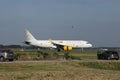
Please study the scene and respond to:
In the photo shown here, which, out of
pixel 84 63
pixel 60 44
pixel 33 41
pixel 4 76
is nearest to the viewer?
pixel 4 76

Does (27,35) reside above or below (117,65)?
above

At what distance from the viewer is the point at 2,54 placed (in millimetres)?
60750

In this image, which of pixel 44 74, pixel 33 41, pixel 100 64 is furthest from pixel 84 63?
pixel 33 41

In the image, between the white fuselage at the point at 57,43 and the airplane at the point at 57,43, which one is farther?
the white fuselage at the point at 57,43

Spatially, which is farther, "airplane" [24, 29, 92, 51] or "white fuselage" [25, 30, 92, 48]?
"white fuselage" [25, 30, 92, 48]

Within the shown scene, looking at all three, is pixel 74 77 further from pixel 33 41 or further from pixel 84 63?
pixel 33 41

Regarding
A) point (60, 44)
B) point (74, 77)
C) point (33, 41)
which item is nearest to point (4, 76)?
point (74, 77)

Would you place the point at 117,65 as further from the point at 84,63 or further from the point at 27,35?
the point at 27,35

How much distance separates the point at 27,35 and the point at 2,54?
94.7 m

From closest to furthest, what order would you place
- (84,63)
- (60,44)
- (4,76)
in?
(4,76)
(84,63)
(60,44)

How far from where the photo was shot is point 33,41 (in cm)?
15375

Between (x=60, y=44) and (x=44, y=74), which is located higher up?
(x=60, y=44)

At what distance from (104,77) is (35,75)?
20.7 feet

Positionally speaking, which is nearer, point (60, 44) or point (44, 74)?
point (44, 74)
